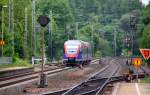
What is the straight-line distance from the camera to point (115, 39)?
621ft

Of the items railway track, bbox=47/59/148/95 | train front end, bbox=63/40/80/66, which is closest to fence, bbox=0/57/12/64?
train front end, bbox=63/40/80/66

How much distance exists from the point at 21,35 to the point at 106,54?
105 metres

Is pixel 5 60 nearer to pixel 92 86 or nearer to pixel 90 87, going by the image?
pixel 92 86

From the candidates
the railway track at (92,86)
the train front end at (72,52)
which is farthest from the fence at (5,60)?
the railway track at (92,86)

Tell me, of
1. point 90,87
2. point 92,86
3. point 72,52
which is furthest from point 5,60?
point 90,87

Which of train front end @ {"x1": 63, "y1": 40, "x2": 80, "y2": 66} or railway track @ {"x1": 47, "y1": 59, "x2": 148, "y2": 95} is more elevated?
train front end @ {"x1": 63, "y1": 40, "x2": 80, "y2": 66}

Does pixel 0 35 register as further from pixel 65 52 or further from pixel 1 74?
pixel 1 74

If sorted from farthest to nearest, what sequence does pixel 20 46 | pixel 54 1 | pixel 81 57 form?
1. pixel 54 1
2. pixel 20 46
3. pixel 81 57

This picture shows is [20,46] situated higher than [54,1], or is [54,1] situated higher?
[54,1]

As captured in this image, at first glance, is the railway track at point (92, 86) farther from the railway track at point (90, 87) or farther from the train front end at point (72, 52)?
the train front end at point (72, 52)

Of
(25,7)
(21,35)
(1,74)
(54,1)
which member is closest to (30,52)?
(21,35)

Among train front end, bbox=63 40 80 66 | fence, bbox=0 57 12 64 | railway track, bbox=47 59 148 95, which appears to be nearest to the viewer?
railway track, bbox=47 59 148 95

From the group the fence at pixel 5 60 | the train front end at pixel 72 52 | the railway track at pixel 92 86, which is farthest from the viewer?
the train front end at pixel 72 52

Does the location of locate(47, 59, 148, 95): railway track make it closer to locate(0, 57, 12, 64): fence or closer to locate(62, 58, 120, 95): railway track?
locate(62, 58, 120, 95): railway track
